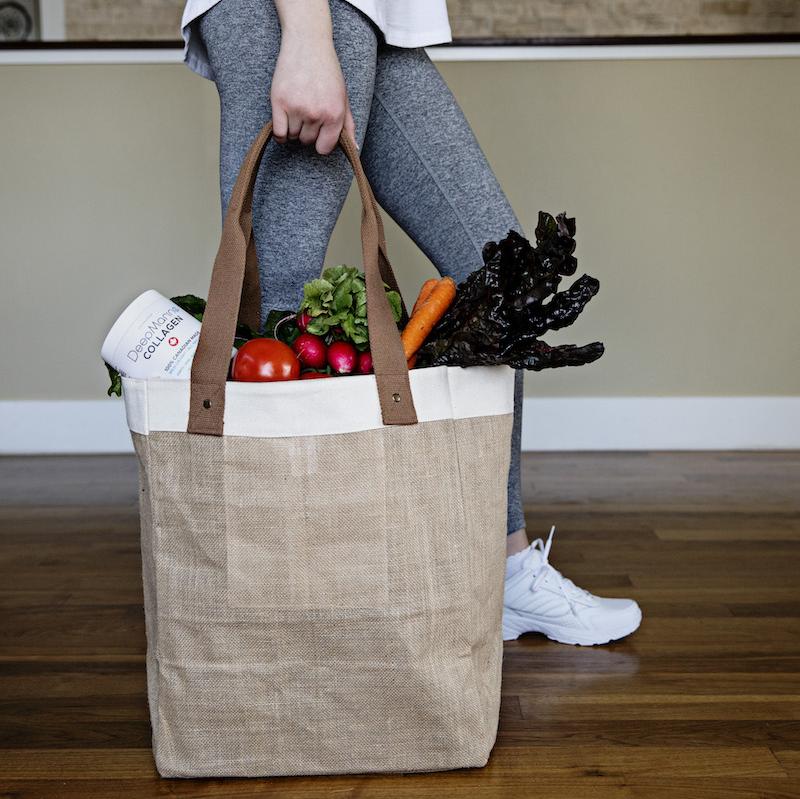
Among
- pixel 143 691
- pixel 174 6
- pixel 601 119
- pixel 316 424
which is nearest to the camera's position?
pixel 316 424

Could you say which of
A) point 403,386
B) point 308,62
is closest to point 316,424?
point 403,386

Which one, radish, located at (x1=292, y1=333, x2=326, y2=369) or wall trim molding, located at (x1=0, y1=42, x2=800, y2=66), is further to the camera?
wall trim molding, located at (x1=0, y1=42, x2=800, y2=66)

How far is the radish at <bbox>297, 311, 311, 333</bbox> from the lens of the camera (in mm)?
959

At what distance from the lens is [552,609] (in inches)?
50.7

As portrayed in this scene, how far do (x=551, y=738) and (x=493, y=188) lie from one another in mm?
686

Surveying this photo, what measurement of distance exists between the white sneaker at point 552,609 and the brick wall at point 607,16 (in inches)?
73.2

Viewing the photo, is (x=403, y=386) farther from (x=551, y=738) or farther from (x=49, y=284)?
(x=49, y=284)

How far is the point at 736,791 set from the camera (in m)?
0.92

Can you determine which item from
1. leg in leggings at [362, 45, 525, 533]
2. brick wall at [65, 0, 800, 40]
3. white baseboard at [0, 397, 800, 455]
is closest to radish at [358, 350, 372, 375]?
leg in leggings at [362, 45, 525, 533]

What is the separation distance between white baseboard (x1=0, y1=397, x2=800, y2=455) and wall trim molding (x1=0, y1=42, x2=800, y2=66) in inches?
37.0

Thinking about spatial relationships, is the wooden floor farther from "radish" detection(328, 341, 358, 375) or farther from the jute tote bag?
"radish" detection(328, 341, 358, 375)

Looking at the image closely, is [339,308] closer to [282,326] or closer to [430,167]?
[282,326]

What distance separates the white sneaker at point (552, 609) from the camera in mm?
1287

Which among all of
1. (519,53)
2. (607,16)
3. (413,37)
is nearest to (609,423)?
(519,53)
